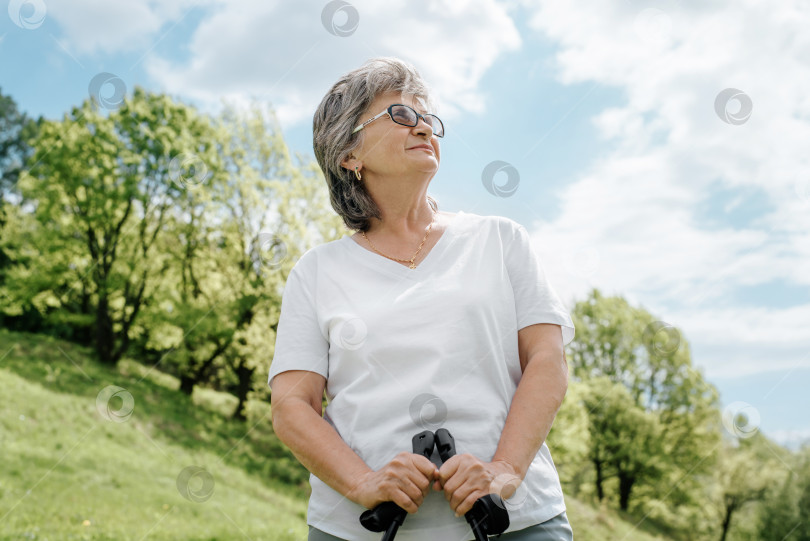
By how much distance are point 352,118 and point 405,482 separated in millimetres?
1310

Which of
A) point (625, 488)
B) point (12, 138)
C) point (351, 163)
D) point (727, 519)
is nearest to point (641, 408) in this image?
point (625, 488)

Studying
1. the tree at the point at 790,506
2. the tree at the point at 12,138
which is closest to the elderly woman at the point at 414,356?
the tree at the point at 790,506

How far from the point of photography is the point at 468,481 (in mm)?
1538

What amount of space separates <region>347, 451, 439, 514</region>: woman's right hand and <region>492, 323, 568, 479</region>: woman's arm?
0.72 feet

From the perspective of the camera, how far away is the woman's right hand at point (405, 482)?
1543mm

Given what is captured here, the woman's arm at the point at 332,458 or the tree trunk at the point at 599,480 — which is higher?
the tree trunk at the point at 599,480

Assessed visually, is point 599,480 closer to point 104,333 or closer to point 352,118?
point 104,333

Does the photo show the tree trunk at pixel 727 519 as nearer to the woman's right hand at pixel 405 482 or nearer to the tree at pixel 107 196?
the tree at pixel 107 196

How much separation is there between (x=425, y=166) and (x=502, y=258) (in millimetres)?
428

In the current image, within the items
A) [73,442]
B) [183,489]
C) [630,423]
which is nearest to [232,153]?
[73,442]

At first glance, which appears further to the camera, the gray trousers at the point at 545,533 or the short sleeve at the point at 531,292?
the short sleeve at the point at 531,292

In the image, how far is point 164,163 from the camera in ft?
68.4

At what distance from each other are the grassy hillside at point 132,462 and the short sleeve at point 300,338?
7647 millimetres

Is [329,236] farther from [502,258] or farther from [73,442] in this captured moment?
[502,258]
